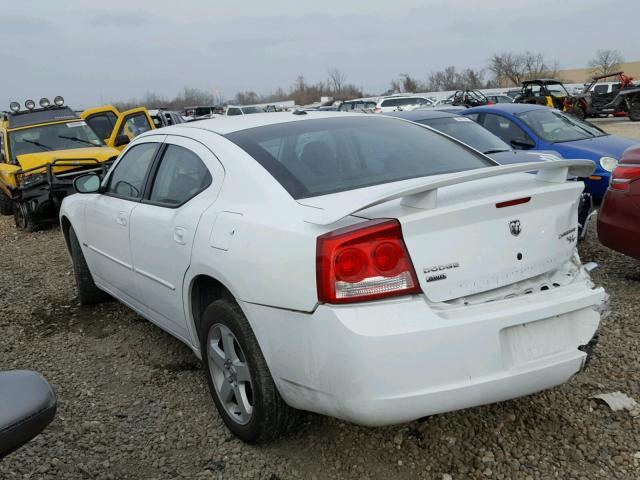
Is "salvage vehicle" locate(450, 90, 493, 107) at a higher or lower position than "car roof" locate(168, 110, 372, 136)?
lower

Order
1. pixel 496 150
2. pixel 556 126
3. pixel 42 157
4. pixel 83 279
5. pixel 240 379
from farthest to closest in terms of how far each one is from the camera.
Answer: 1. pixel 42 157
2. pixel 556 126
3. pixel 496 150
4. pixel 83 279
5. pixel 240 379

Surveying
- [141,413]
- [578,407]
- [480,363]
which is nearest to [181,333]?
[141,413]

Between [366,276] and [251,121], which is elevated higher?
[251,121]

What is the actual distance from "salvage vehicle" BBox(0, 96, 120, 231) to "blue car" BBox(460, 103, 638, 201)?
5.94 meters

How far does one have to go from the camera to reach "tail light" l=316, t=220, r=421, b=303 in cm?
229

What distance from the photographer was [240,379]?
9.57ft

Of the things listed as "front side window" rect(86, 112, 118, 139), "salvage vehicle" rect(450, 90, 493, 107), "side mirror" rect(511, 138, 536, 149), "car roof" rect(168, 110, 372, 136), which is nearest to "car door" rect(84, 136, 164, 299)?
"car roof" rect(168, 110, 372, 136)

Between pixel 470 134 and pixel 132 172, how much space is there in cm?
450

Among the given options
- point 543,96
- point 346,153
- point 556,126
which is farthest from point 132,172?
point 543,96

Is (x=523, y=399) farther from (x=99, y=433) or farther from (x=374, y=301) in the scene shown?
(x=99, y=433)

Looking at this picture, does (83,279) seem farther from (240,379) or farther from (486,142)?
(486,142)

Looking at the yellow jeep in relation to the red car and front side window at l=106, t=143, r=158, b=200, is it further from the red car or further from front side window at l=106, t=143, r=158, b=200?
the red car

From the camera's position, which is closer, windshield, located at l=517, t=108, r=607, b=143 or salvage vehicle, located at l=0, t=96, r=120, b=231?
windshield, located at l=517, t=108, r=607, b=143

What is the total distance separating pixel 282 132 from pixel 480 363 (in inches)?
67.4
